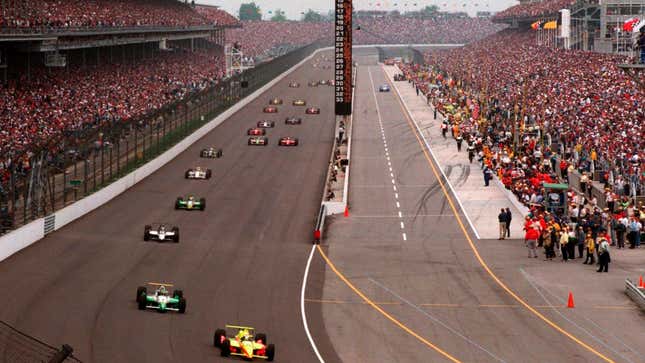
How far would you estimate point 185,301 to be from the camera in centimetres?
2983

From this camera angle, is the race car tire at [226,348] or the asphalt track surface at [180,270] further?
the asphalt track surface at [180,270]

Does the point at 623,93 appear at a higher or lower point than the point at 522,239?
higher

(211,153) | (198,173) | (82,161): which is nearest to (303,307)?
(82,161)

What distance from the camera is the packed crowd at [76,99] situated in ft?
186

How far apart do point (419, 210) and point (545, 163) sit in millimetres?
8202

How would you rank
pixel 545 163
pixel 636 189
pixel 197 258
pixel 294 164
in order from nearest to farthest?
pixel 197 258
pixel 636 189
pixel 545 163
pixel 294 164

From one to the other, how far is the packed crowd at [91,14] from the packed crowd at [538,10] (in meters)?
41.2

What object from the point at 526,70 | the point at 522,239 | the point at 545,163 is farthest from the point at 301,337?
the point at 526,70

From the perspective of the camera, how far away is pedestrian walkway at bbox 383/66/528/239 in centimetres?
4597

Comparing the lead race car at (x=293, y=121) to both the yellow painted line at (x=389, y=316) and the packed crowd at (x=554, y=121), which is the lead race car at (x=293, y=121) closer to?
the packed crowd at (x=554, y=121)

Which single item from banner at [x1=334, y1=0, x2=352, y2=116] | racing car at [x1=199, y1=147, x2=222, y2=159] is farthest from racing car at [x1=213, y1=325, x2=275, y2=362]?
banner at [x1=334, y1=0, x2=352, y2=116]

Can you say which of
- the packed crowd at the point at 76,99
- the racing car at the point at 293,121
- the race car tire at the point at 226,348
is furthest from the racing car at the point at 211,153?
the race car tire at the point at 226,348

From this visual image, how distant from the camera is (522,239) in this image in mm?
A: 42625

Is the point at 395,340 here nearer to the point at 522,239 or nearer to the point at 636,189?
the point at 522,239
